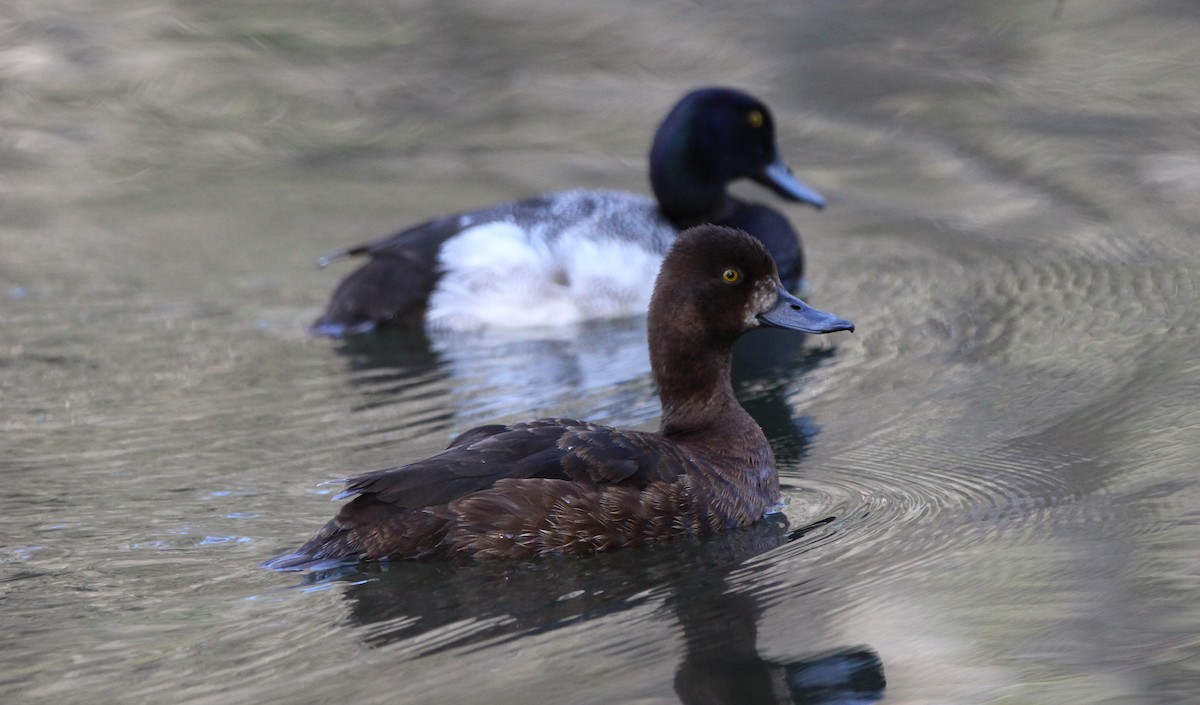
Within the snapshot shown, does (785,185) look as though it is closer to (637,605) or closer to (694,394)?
(694,394)

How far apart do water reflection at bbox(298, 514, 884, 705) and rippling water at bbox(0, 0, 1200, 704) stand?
0.06ft

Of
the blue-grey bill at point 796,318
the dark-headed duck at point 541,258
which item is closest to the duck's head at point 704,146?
the dark-headed duck at point 541,258

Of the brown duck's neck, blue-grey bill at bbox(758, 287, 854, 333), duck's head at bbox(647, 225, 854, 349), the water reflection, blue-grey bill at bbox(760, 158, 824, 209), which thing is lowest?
blue-grey bill at bbox(760, 158, 824, 209)

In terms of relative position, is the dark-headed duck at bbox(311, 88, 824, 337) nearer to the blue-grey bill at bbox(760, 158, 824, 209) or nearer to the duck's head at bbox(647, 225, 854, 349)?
the blue-grey bill at bbox(760, 158, 824, 209)

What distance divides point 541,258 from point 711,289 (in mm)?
3635

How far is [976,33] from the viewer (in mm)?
12891

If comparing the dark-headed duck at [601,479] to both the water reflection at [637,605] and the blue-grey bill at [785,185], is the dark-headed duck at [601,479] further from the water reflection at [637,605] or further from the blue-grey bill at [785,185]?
the blue-grey bill at [785,185]

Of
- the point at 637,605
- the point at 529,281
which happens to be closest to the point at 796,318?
the point at 637,605

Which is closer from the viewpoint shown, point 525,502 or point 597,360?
point 525,502

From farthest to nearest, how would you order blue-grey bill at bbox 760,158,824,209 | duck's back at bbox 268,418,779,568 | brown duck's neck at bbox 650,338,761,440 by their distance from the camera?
blue-grey bill at bbox 760,158,824,209, brown duck's neck at bbox 650,338,761,440, duck's back at bbox 268,418,779,568

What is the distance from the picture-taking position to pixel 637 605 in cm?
480

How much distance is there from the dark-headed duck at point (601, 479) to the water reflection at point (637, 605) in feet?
0.23

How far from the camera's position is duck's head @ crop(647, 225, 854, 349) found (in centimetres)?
592

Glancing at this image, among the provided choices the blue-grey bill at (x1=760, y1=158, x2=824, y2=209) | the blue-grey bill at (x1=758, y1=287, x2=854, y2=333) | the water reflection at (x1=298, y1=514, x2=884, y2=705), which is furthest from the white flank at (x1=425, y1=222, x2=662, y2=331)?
the water reflection at (x1=298, y1=514, x2=884, y2=705)
